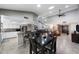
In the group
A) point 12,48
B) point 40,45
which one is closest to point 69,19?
point 40,45

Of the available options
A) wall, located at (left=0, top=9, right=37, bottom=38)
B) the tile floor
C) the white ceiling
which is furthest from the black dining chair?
the white ceiling

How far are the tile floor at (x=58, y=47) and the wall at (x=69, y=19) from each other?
343 millimetres

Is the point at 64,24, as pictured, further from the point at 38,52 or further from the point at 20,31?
the point at 20,31

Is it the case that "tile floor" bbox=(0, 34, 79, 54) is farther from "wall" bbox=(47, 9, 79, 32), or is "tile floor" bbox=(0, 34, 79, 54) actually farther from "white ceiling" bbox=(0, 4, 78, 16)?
"white ceiling" bbox=(0, 4, 78, 16)

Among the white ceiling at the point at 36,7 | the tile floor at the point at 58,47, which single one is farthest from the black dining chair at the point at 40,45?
the white ceiling at the point at 36,7

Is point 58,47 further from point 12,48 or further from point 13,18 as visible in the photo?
point 13,18

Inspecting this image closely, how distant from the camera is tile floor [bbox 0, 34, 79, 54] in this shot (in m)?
2.21

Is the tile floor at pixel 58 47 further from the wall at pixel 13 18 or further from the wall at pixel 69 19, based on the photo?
the wall at pixel 69 19

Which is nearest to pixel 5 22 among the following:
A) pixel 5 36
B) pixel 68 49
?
pixel 5 36

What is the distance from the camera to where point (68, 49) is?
2.26 meters

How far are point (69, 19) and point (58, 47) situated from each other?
0.84 meters

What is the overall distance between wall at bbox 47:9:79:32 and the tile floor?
34cm

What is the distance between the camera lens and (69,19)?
2.27 m
